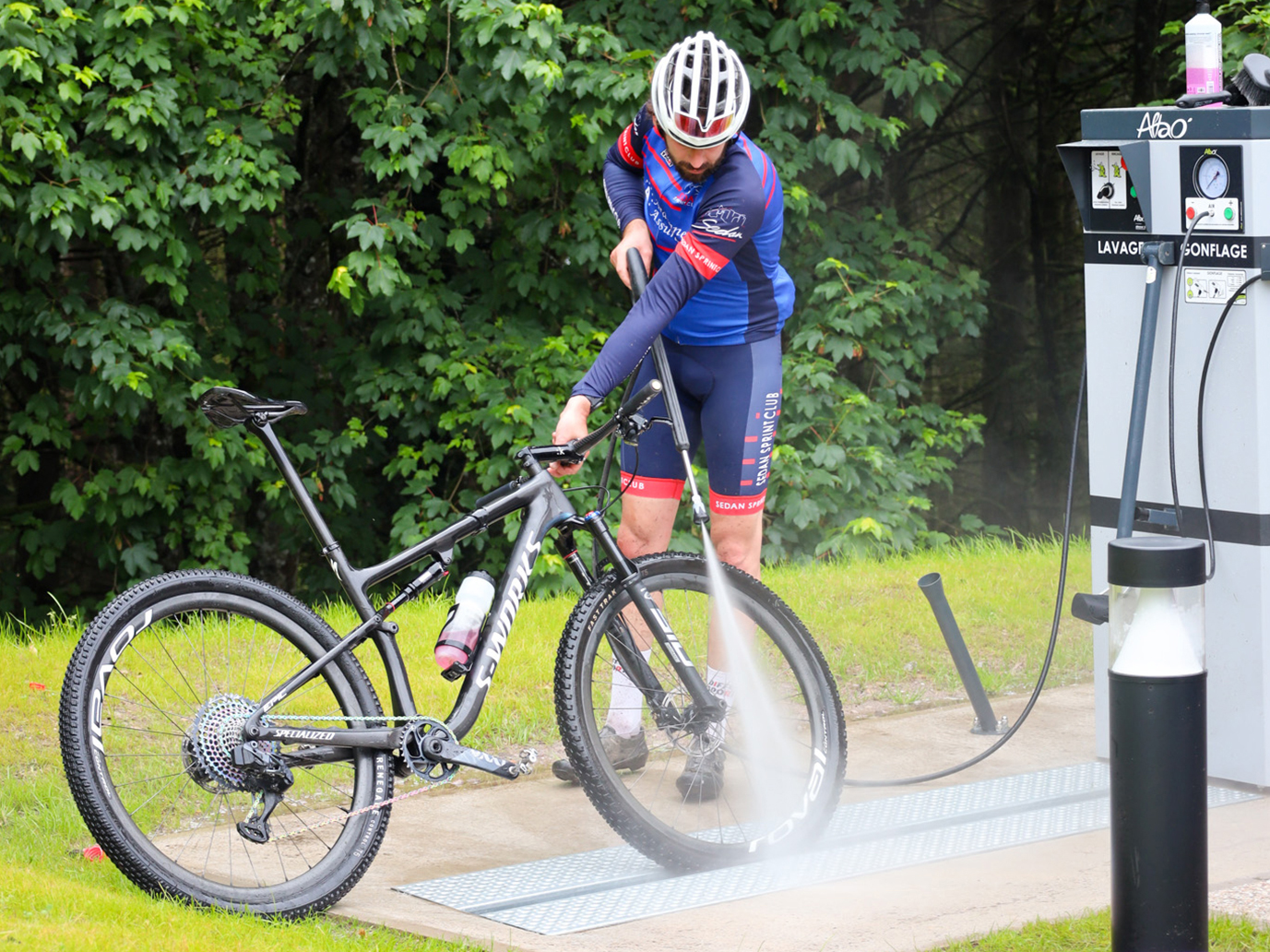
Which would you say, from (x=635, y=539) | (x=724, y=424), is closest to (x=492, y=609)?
(x=635, y=539)

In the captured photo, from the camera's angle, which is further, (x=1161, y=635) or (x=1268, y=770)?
(x=1268, y=770)

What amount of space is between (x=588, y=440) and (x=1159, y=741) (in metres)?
1.57

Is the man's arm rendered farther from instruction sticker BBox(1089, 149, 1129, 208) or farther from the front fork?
instruction sticker BBox(1089, 149, 1129, 208)

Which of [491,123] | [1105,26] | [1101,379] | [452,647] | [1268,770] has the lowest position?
[1268,770]

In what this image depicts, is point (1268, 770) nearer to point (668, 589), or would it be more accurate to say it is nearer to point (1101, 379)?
point (1101, 379)

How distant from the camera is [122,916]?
3117mm

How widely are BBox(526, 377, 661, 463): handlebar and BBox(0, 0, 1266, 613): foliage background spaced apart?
3930 millimetres

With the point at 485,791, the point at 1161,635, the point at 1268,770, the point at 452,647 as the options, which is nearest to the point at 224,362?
the point at 485,791

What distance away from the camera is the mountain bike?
335 cm

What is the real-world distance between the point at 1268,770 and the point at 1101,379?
3.95 ft

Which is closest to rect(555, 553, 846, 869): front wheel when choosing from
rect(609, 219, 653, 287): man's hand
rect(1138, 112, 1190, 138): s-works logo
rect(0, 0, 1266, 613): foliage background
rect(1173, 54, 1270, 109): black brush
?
rect(609, 219, 653, 287): man's hand

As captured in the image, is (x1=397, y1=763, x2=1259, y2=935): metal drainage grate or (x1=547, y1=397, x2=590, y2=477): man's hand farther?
(x1=547, y1=397, x2=590, y2=477): man's hand

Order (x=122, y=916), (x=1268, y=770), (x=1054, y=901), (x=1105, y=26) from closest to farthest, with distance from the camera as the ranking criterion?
(x=122, y=916) < (x=1054, y=901) < (x=1268, y=770) < (x=1105, y=26)

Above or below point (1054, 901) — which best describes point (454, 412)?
above
